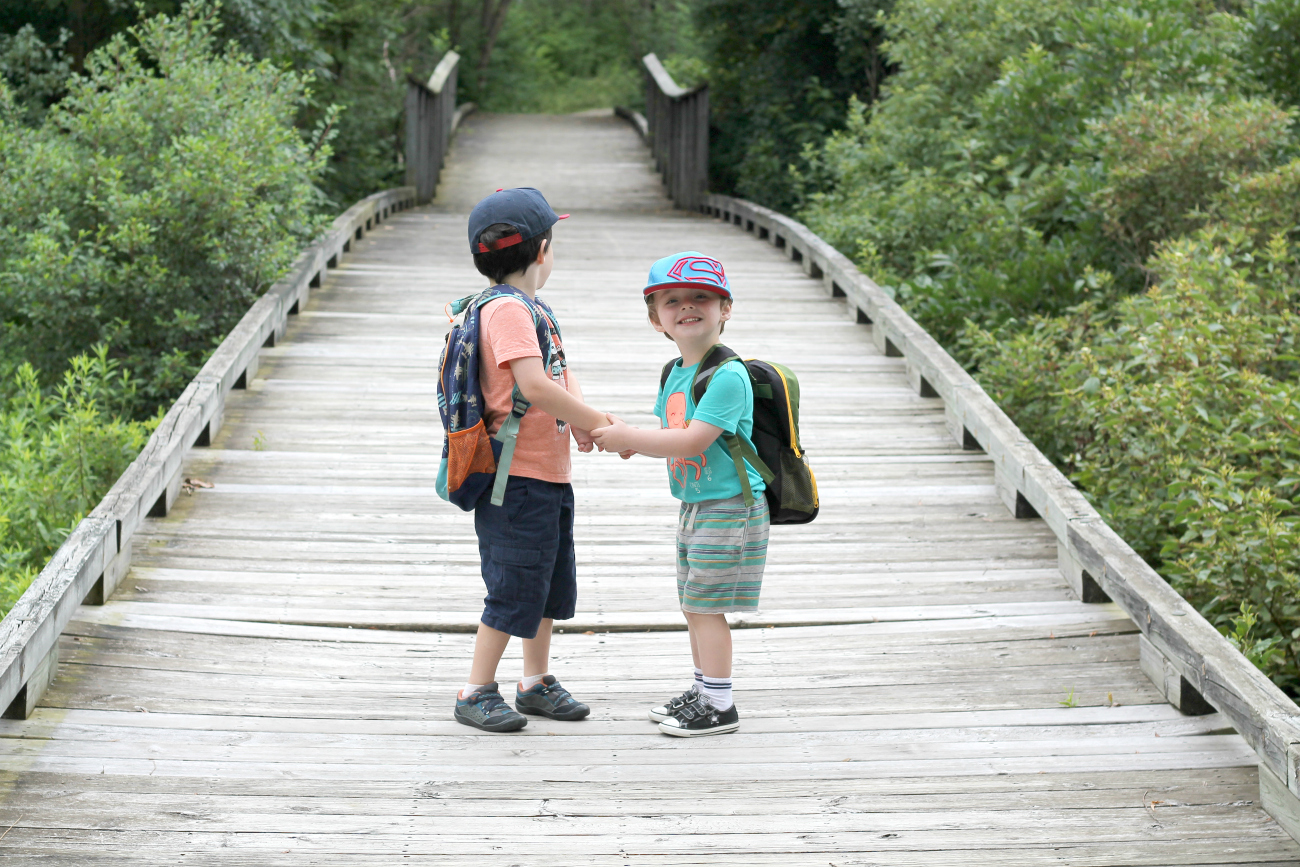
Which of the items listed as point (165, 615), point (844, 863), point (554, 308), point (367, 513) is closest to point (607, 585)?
point (367, 513)

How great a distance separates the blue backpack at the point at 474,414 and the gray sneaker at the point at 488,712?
1.86ft

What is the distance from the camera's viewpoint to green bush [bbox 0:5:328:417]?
7152 mm

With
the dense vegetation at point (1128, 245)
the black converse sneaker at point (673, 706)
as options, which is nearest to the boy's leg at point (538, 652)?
the black converse sneaker at point (673, 706)

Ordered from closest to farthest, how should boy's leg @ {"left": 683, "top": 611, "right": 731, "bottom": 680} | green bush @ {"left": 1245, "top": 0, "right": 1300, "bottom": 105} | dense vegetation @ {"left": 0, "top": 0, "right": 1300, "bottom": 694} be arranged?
1. boy's leg @ {"left": 683, "top": 611, "right": 731, "bottom": 680}
2. dense vegetation @ {"left": 0, "top": 0, "right": 1300, "bottom": 694}
3. green bush @ {"left": 1245, "top": 0, "right": 1300, "bottom": 105}

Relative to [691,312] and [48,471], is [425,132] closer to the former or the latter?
[48,471]

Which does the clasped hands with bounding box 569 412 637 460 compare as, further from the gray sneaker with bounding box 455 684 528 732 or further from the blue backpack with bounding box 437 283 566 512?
the gray sneaker with bounding box 455 684 528 732

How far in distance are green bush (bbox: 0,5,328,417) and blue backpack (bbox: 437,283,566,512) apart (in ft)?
15.5

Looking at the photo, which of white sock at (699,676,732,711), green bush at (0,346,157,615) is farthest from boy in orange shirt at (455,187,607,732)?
green bush at (0,346,157,615)

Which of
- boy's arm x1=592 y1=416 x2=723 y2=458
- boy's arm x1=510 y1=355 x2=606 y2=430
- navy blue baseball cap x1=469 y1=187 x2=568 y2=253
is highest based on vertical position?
navy blue baseball cap x1=469 y1=187 x2=568 y2=253

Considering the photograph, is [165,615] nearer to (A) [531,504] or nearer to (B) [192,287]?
(A) [531,504]

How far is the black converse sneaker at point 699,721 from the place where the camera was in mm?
3221

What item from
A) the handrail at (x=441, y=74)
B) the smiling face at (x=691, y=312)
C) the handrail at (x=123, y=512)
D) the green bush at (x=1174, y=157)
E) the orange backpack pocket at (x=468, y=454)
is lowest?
the handrail at (x=123, y=512)

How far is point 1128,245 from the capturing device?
798 centimetres

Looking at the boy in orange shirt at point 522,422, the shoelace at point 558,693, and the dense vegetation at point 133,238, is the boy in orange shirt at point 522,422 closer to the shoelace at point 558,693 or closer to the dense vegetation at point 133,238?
the shoelace at point 558,693
